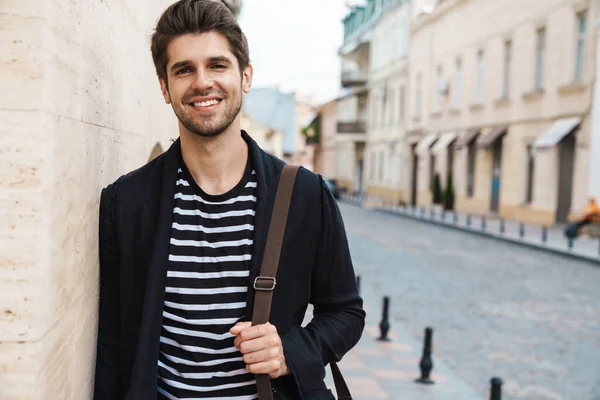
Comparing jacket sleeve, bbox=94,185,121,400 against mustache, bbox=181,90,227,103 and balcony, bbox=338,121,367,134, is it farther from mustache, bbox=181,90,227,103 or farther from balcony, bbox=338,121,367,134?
balcony, bbox=338,121,367,134

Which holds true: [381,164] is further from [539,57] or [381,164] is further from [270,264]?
[270,264]

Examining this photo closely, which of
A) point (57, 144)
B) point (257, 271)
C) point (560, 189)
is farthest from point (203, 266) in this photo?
point (560, 189)

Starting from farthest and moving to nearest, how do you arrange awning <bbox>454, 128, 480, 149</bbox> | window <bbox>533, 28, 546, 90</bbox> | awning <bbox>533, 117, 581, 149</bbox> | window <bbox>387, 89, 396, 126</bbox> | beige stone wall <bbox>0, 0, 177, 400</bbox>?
window <bbox>387, 89, 396, 126</bbox> < awning <bbox>454, 128, 480, 149</bbox> < window <bbox>533, 28, 546, 90</bbox> < awning <bbox>533, 117, 581, 149</bbox> < beige stone wall <bbox>0, 0, 177, 400</bbox>

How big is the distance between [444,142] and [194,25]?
29540 millimetres

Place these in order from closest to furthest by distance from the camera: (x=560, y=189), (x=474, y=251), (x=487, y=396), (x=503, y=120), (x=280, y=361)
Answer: (x=280, y=361), (x=487, y=396), (x=474, y=251), (x=560, y=189), (x=503, y=120)

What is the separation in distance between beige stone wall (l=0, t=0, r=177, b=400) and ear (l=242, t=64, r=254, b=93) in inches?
17.3

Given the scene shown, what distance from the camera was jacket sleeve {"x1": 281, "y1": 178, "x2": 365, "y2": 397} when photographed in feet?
6.25

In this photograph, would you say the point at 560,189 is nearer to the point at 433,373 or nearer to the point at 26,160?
the point at 433,373

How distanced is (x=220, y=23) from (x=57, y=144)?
59 cm

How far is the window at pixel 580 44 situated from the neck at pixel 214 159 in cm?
2054

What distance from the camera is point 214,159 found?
6.56 ft

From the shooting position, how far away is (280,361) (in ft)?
6.04

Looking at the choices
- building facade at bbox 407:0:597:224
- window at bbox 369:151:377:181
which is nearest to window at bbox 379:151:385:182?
window at bbox 369:151:377:181

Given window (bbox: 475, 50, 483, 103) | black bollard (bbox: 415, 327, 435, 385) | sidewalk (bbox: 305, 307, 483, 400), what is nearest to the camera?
sidewalk (bbox: 305, 307, 483, 400)
